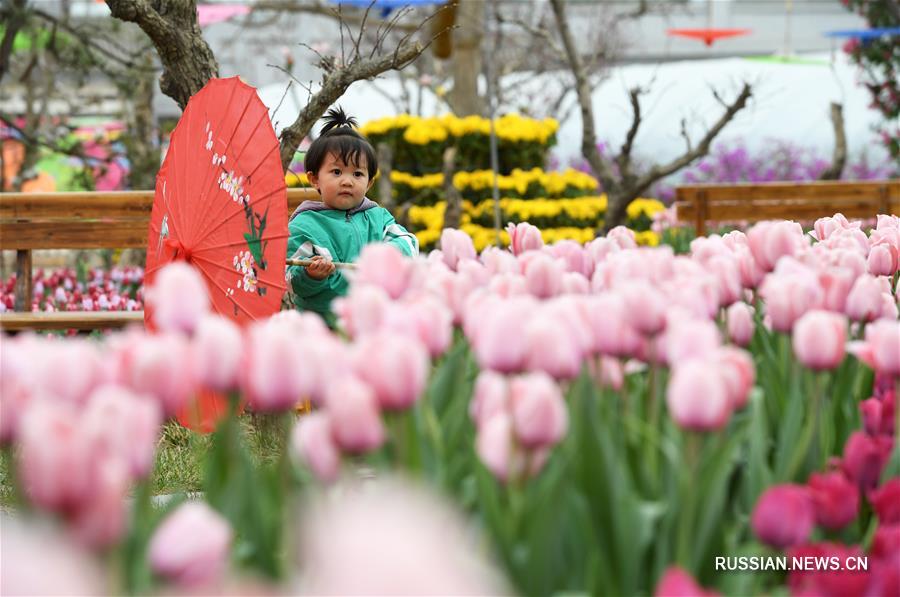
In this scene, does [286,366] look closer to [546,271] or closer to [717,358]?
[717,358]

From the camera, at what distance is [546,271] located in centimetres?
208

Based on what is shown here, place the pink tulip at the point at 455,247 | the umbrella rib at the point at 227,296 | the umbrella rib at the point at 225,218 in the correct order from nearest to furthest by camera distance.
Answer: the pink tulip at the point at 455,247 < the umbrella rib at the point at 225,218 < the umbrella rib at the point at 227,296

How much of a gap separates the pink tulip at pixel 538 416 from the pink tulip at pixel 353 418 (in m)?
0.15

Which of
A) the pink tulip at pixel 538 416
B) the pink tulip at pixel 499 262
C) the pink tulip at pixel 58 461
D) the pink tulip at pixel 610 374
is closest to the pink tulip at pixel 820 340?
the pink tulip at pixel 610 374

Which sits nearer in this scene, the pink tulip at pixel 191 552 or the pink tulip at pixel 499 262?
the pink tulip at pixel 191 552

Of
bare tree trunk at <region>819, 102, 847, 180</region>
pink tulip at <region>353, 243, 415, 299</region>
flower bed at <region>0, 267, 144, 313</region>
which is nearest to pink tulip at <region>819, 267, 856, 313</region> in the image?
pink tulip at <region>353, 243, 415, 299</region>

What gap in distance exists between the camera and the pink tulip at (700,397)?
1414 millimetres

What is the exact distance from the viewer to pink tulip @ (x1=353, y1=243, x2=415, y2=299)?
1.95 metres

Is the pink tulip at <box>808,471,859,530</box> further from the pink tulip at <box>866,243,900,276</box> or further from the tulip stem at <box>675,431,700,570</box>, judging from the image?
the pink tulip at <box>866,243,900,276</box>

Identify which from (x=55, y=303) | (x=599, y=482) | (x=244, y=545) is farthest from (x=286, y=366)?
(x=55, y=303)

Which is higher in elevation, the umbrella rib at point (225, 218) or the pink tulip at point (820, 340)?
the umbrella rib at point (225, 218)

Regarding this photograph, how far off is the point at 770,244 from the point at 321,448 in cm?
105

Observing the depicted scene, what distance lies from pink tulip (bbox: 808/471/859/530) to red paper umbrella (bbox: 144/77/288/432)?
2424 millimetres

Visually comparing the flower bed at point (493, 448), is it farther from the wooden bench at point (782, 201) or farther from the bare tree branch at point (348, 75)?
the wooden bench at point (782, 201)
